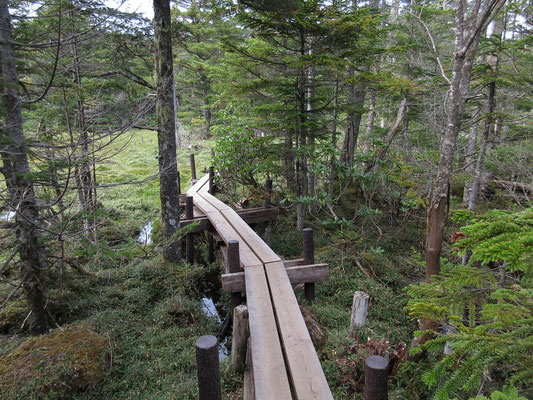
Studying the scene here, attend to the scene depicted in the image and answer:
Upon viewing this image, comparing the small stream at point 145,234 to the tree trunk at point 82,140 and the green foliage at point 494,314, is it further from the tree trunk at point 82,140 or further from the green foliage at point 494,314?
the green foliage at point 494,314

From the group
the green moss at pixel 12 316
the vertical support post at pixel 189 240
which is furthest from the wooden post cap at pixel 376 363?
the vertical support post at pixel 189 240

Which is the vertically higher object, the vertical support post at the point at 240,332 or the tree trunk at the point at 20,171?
the tree trunk at the point at 20,171

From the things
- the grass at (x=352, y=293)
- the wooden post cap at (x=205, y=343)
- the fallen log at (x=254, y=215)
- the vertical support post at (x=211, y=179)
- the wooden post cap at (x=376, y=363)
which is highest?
the vertical support post at (x=211, y=179)

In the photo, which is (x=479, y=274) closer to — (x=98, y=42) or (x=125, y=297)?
(x=125, y=297)

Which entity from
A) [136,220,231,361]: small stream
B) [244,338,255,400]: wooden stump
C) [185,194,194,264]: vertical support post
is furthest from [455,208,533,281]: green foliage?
[185,194,194,264]: vertical support post

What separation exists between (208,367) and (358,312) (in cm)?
316

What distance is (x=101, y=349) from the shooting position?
4820 mm

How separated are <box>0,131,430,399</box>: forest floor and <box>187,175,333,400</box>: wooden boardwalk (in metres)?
1.00

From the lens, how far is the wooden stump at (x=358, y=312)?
4926mm

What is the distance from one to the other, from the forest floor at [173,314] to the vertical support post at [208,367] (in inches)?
69.4

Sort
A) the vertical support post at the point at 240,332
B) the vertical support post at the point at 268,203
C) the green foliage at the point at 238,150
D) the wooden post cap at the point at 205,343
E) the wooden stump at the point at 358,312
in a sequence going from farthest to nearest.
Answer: the green foliage at the point at 238,150 < the vertical support post at the point at 268,203 < the wooden stump at the point at 358,312 < the vertical support post at the point at 240,332 < the wooden post cap at the point at 205,343

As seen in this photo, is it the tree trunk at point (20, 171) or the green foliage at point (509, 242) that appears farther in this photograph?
the tree trunk at point (20, 171)

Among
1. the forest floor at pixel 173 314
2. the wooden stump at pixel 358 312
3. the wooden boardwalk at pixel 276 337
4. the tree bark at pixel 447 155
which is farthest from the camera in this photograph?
the wooden stump at pixel 358 312

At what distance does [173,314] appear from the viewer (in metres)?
6.36
